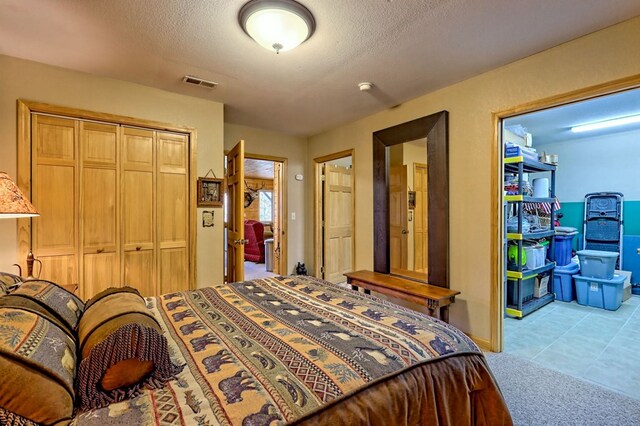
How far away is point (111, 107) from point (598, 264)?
5.88 m

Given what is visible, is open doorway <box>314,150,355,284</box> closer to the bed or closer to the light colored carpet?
the light colored carpet

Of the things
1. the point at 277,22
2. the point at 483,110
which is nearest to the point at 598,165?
the point at 483,110

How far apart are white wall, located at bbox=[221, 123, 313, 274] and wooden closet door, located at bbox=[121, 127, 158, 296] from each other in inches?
67.7

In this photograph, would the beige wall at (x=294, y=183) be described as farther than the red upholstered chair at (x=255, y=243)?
No

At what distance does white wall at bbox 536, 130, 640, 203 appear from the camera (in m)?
4.64

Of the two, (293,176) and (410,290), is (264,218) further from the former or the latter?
(410,290)

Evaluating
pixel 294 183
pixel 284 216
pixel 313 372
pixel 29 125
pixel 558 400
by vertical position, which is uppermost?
pixel 29 125

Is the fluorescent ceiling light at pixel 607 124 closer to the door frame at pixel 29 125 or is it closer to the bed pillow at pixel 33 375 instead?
the door frame at pixel 29 125

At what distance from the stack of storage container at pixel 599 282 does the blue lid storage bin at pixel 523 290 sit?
0.70m

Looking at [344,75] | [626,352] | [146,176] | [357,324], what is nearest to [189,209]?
[146,176]

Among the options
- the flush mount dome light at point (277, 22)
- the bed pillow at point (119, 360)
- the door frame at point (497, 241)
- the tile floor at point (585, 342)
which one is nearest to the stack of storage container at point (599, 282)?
the tile floor at point (585, 342)

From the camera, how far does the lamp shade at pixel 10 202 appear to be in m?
1.85

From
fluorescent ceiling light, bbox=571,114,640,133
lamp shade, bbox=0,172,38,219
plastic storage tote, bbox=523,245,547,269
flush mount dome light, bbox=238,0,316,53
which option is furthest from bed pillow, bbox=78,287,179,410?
fluorescent ceiling light, bbox=571,114,640,133

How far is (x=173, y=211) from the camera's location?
3.24m
